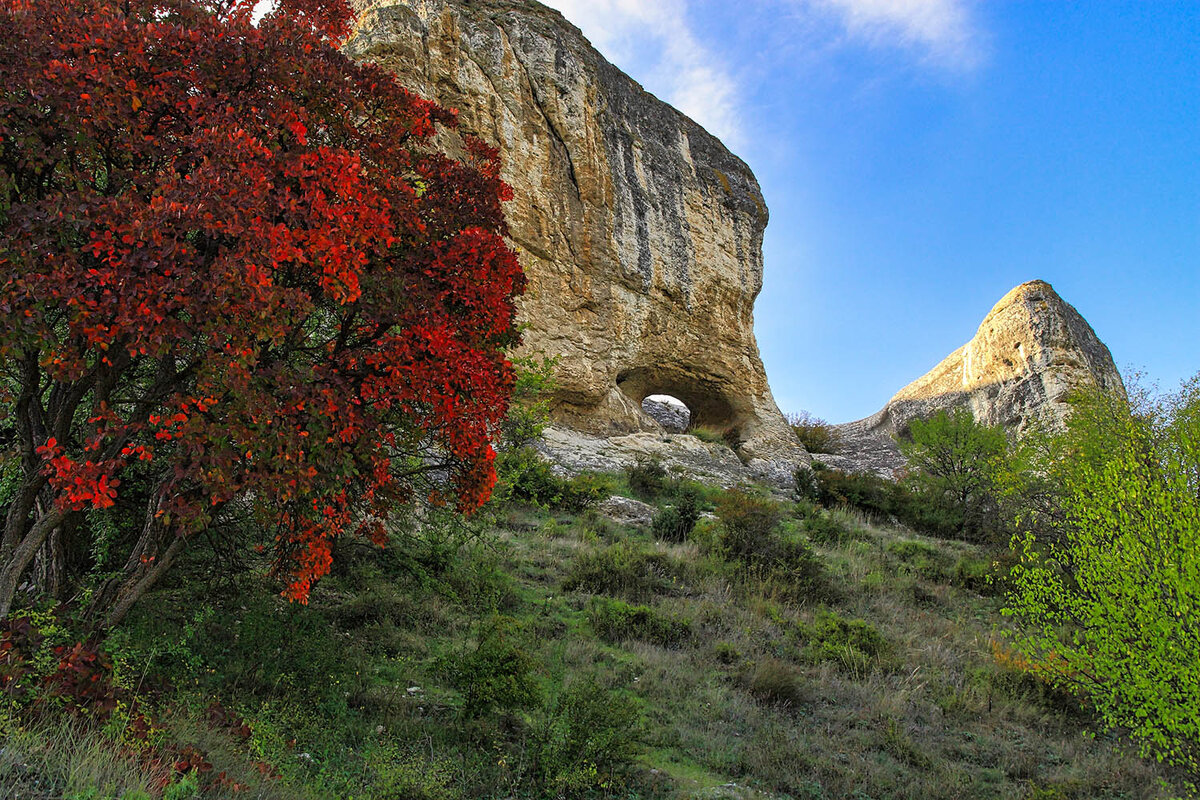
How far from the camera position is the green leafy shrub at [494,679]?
531 cm

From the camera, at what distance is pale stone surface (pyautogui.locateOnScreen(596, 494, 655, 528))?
13523 mm

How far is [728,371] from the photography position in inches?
968

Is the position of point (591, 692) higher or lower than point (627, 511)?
lower

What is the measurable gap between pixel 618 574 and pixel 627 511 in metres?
4.75

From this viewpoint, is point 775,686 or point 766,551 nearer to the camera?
point 775,686

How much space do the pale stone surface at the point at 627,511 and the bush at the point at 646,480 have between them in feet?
6.13

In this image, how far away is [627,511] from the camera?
46.2 feet

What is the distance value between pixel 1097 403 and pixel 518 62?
17.4 m

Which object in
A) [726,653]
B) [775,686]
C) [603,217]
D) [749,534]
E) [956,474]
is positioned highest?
[603,217]

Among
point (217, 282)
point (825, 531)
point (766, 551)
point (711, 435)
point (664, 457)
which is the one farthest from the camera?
point (711, 435)

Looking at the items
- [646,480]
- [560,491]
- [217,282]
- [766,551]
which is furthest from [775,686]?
[646,480]

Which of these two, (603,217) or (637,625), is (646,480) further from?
(637,625)

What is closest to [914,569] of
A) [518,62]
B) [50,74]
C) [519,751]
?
[519,751]

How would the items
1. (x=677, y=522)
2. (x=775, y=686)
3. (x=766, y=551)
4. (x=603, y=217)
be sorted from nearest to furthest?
(x=775, y=686)
(x=766, y=551)
(x=677, y=522)
(x=603, y=217)
